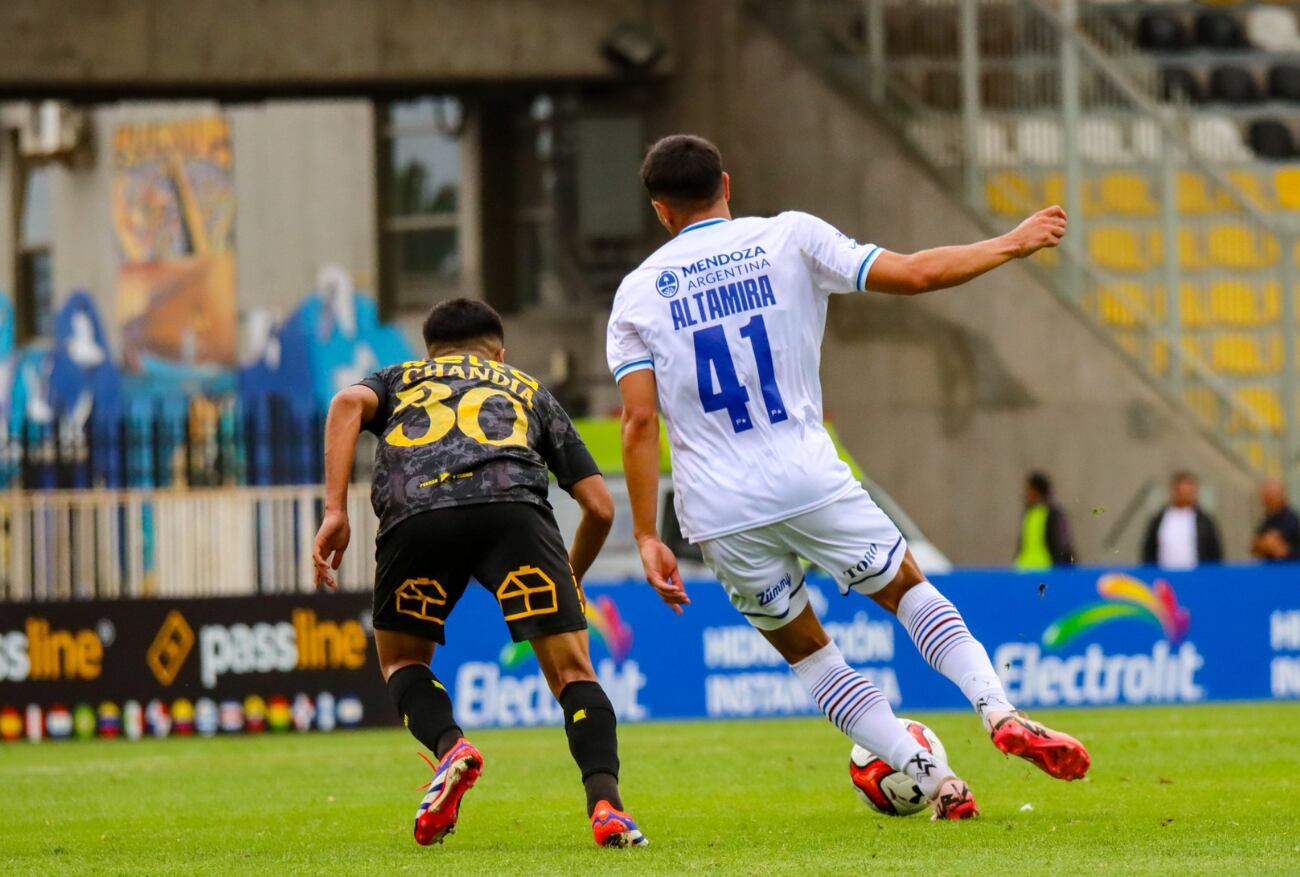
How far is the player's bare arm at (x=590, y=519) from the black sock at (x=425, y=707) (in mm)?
609

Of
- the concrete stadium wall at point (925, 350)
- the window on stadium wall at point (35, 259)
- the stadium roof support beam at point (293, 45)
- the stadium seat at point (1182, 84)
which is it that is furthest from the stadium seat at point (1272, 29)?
the window on stadium wall at point (35, 259)

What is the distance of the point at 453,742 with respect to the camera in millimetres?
7516

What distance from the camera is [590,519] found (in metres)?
7.76

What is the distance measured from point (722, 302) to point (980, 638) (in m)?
9.78

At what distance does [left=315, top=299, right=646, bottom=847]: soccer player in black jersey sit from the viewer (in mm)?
7566

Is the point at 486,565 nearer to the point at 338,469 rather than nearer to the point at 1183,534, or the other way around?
the point at 338,469

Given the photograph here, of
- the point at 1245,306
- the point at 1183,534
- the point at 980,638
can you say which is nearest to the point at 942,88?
the point at 1245,306

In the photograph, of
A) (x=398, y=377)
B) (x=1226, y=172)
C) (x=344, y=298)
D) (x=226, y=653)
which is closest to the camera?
(x=398, y=377)

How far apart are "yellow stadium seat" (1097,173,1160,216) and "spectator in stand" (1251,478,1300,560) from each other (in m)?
4.35

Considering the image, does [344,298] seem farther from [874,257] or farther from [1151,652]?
[874,257]

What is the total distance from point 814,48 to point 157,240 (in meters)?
14.7

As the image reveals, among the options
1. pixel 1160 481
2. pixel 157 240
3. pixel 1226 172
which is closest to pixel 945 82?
pixel 1226 172

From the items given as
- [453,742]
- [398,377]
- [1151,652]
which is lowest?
[1151,652]

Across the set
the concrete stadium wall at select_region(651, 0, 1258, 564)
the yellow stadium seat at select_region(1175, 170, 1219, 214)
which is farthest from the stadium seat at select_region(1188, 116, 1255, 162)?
the concrete stadium wall at select_region(651, 0, 1258, 564)
